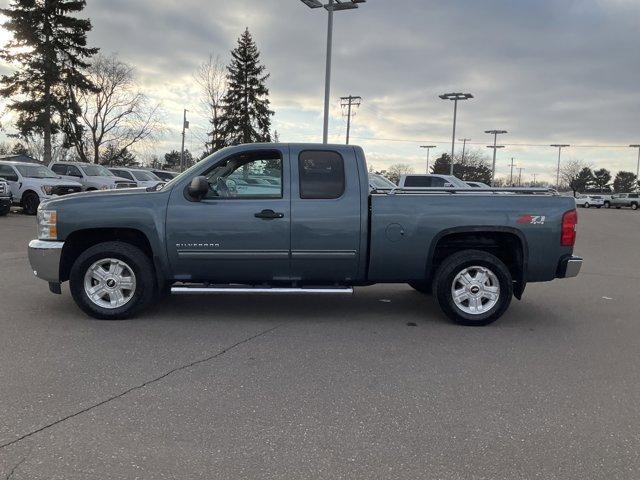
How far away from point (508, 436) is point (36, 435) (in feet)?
9.26

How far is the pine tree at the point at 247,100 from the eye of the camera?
169 ft

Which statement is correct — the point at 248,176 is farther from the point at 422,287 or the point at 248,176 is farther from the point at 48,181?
the point at 48,181

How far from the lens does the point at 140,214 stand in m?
5.55

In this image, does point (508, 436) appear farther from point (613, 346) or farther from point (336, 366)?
point (613, 346)

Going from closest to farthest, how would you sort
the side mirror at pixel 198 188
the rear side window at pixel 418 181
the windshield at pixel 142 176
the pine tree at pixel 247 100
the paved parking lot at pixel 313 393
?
the paved parking lot at pixel 313 393, the side mirror at pixel 198 188, the rear side window at pixel 418 181, the windshield at pixel 142 176, the pine tree at pixel 247 100

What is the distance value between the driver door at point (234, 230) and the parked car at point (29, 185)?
14.6 m

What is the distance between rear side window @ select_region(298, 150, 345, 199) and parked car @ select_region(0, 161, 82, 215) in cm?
1511

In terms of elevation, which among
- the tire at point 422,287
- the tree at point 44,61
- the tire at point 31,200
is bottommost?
the tire at point 422,287

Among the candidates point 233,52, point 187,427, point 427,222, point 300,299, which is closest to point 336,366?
point 187,427

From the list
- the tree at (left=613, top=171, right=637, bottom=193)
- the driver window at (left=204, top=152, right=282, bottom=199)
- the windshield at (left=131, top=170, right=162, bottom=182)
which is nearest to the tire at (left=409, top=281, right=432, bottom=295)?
the driver window at (left=204, top=152, right=282, bottom=199)

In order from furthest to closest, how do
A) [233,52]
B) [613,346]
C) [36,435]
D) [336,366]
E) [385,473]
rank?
1. [233,52]
2. [613,346]
3. [336,366]
4. [36,435]
5. [385,473]

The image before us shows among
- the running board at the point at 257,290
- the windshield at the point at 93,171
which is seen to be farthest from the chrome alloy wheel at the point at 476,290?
the windshield at the point at 93,171

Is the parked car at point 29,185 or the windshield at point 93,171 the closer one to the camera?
the parked car at point 29,185

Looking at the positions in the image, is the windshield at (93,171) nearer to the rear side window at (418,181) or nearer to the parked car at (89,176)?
the parked car at (89,176)
